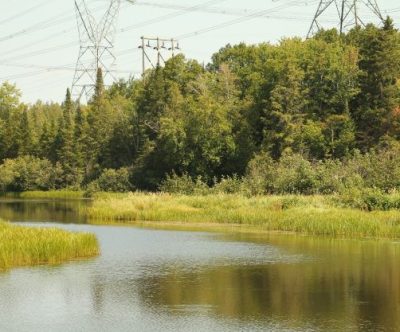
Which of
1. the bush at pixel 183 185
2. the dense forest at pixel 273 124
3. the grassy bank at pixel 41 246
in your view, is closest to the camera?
the grassy bank at pixel 41 246

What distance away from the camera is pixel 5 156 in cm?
12394

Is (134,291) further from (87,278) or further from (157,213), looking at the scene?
(157,213)

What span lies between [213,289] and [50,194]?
257 feet

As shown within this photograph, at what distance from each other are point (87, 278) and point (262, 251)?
10977mm

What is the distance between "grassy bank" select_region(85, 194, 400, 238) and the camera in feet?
134

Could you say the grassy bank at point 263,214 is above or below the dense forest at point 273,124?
below

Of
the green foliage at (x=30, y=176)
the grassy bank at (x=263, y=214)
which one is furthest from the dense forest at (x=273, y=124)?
the green foliage at (x=30, y=176)

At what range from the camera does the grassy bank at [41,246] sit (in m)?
29.5

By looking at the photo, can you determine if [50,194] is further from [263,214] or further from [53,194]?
[263,214]

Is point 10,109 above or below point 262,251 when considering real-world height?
above

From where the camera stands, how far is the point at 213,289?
83.5 ft

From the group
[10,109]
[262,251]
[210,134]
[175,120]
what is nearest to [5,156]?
[10,109]

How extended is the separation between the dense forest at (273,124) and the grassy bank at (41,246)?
24.9 metres

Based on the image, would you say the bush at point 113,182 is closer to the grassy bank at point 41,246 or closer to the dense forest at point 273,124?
the dense forest at point 273,124
